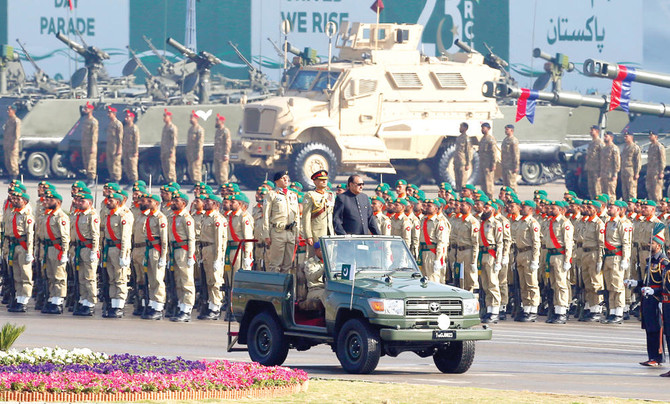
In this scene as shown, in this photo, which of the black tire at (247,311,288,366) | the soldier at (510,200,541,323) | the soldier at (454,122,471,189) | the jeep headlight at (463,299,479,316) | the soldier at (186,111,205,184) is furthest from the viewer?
the soldier at (186,111,205,184)

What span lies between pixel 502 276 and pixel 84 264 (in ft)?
18.9

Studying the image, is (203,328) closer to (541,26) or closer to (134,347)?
(134,347)

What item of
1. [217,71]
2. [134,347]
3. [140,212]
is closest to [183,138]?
[217,71]

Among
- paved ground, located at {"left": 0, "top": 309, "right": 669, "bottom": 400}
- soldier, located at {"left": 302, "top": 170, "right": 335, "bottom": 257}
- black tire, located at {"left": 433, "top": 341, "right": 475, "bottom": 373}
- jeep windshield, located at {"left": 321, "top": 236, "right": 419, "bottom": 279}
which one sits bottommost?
paved ground, located at {"left": 0, "top": 309, "right": 669, "bottom": 400}

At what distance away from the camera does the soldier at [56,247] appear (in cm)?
2191

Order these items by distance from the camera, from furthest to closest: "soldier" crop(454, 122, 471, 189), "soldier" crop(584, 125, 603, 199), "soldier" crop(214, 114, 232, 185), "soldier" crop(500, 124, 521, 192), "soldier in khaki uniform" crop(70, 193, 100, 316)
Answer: "soldier" crop(214, 114, 232, 185) → "soldier" crop(454, 122, 471, 189) → "soldier" crop(500, 124, 521, 192) → "soldier" crop(584, 125, 603, 199) → "soldier in khaki uniform" crop(70, 193, 100, 316)

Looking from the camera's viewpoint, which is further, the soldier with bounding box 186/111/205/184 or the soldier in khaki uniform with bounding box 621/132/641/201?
the soldier with bounding box 186/111/205/184

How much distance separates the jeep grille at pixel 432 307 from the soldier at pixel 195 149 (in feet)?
76.0

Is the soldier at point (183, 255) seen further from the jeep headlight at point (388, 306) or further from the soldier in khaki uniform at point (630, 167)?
the soldier in khaki uniform at point (630, 167)

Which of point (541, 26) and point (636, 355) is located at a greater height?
point (541, 26)

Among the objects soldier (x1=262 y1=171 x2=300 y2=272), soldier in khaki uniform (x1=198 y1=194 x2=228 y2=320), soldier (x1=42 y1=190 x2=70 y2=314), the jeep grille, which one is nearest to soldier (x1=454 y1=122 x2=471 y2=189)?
soldier in khaki uniform (x1=198 y1=194 x2=228 y2=320)

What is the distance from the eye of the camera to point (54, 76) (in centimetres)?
5128

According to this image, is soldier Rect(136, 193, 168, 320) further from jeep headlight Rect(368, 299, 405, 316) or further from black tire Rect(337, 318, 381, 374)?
jeep headlight Rect(368, 299, 405, 316)

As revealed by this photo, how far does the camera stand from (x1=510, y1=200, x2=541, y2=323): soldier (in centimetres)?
2269
